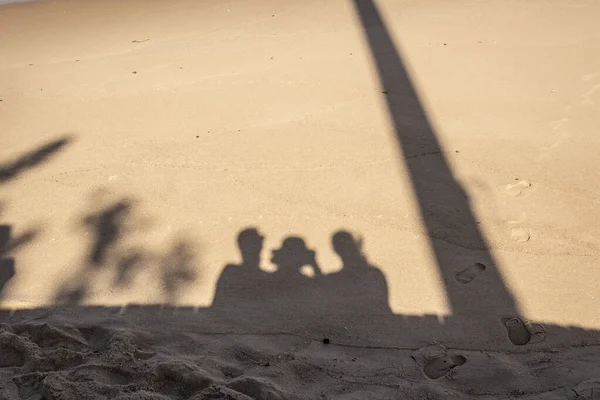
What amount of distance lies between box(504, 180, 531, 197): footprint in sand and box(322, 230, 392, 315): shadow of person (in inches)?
45.3

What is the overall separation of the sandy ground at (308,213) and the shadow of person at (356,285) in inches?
0.6

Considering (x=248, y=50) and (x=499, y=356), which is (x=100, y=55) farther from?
(x=499, y=356)

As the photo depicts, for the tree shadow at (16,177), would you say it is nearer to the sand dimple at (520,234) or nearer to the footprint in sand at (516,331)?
the footprint in sand at (516,331)

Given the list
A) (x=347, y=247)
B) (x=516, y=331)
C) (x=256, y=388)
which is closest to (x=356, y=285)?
(x=347, y=247)

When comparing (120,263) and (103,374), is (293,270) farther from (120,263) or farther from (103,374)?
(103,374)

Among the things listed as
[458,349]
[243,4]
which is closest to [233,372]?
[458,349]

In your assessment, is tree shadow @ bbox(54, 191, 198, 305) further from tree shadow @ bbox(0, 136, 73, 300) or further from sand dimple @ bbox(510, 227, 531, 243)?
sand dimple @ bbox(510, 227, 531, 243)

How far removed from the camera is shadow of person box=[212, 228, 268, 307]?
135 inches

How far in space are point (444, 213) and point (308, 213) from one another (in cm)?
89

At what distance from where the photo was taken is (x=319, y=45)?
21.3ft

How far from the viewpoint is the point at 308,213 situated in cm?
405

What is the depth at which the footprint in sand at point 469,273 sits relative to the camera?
3.47 m

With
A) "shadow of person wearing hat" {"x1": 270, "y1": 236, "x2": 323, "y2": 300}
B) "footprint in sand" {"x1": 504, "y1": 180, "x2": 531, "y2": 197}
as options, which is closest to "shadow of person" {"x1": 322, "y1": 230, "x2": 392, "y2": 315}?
"shadow of person wearing hat" {"x1": 270, "y1": 236, "x2": 323, "y2": 300}

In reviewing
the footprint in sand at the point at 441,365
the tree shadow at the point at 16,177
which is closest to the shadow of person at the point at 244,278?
the footprint in sand at the point at 441,365
